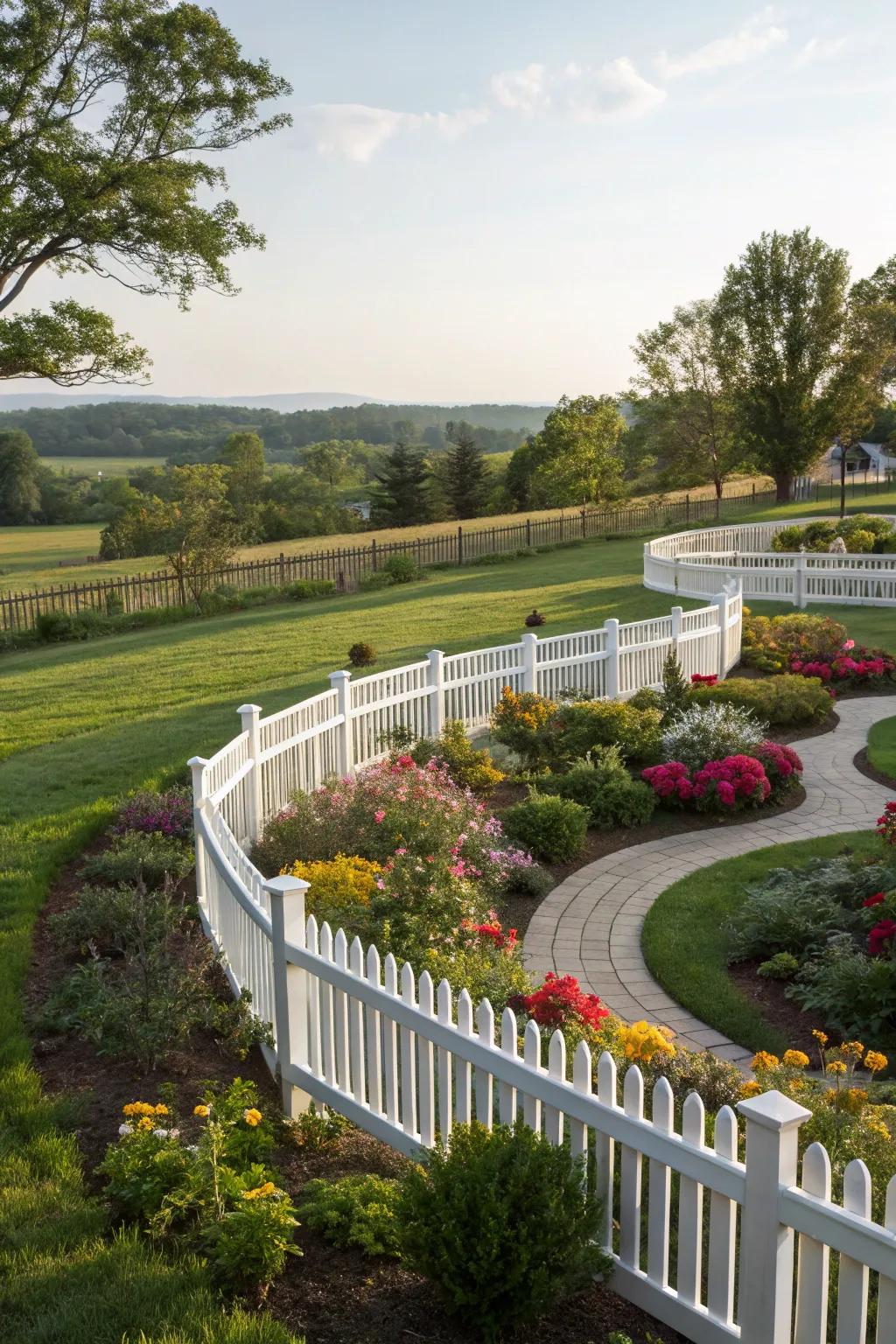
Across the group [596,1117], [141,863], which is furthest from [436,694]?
[596,1117]

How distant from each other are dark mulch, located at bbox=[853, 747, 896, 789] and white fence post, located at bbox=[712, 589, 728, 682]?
337 cm

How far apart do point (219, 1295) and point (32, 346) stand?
15.9 m

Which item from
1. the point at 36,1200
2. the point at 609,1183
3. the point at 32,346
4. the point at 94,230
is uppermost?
the point at 94,230

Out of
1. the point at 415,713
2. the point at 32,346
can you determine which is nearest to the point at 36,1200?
the point at 415,713

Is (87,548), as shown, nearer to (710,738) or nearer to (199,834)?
(710,738)

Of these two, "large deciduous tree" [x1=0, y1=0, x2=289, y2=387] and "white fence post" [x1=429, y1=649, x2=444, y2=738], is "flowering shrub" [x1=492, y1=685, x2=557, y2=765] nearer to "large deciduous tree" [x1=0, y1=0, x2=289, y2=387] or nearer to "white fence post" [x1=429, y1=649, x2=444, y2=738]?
"white fence post" [x1=429, y1=649, x2=444, y2=738]

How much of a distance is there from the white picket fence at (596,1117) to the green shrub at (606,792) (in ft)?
12.3

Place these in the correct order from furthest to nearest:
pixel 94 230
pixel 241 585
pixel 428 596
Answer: pixel 241 585 → pixel 428 596 → pixel 94 230

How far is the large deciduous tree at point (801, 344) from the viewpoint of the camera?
4284 cm

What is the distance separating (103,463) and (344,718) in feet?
327

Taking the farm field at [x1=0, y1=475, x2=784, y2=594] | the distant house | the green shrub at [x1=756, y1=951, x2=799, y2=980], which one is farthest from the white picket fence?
the distant house

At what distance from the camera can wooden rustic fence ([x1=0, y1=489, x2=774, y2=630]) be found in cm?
2470

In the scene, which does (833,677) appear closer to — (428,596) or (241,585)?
(428,596)

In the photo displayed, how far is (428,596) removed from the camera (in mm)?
26297
